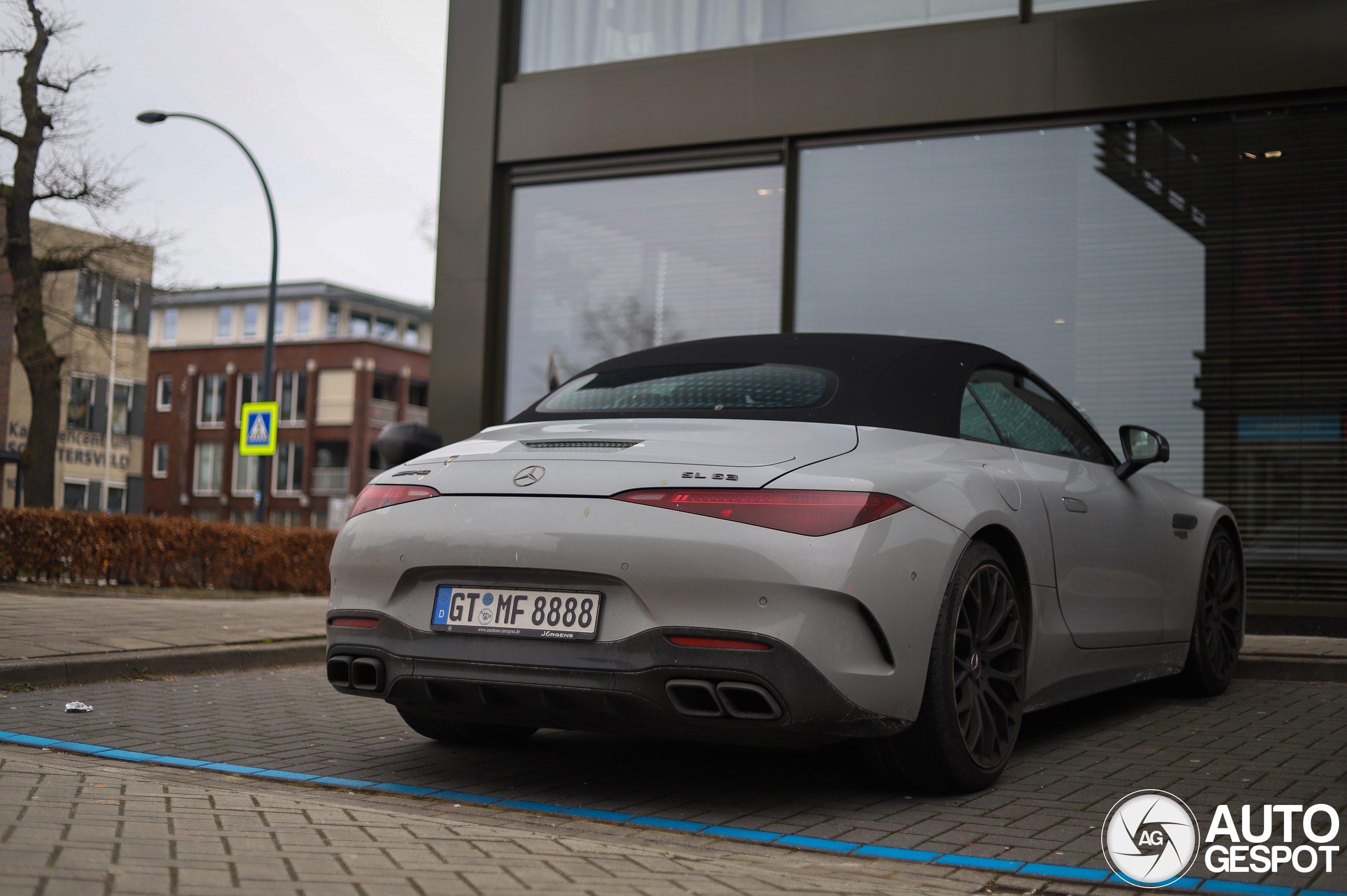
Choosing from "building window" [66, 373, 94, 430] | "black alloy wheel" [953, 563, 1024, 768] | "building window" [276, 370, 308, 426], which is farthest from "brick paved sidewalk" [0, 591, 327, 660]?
"building window" [276, 370, 308, 426]

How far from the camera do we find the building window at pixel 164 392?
66250 mm

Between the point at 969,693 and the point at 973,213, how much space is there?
21.3 feet

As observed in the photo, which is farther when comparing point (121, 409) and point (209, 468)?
point (209, 468)

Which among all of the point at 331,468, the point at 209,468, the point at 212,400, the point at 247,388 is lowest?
the point at 209,468

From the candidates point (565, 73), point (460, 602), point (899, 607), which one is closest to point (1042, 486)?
point (899, 607)

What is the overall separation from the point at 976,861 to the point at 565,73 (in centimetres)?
901

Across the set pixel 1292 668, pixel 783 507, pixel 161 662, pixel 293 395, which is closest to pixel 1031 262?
pixel 1292 668

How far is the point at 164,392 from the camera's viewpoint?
2625 inches

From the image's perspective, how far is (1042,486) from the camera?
4652 millimetres

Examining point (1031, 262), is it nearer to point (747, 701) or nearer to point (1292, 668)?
point (1292, 668)

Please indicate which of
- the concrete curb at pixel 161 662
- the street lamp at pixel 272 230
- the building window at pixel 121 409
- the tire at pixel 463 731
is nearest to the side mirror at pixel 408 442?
the tire at pixel 463 731

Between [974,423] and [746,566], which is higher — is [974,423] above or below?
above

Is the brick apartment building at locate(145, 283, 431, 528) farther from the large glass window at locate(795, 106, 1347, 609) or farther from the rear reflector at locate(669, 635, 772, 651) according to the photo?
the rear reflector at locate(669, 635, 772, 651)

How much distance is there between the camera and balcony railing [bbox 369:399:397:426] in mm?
61750
